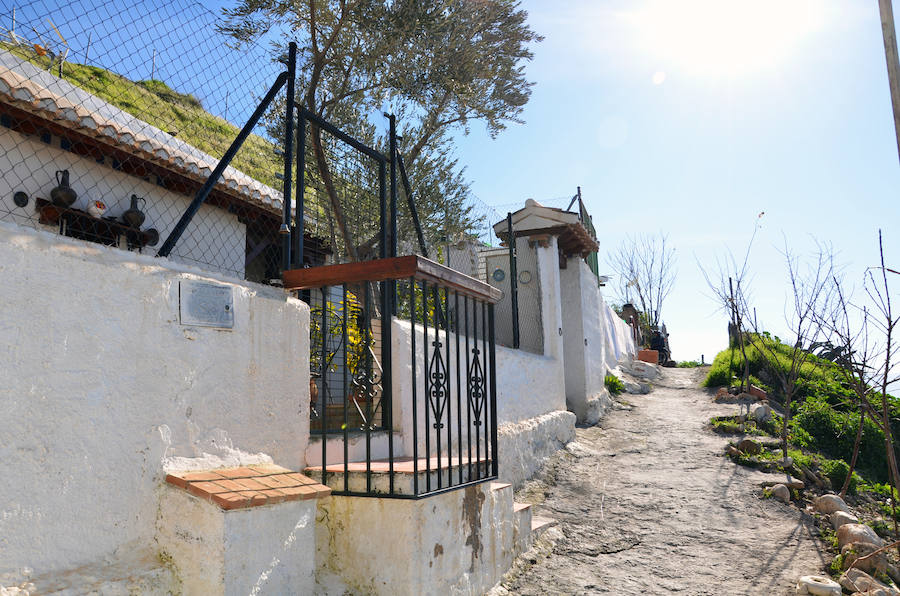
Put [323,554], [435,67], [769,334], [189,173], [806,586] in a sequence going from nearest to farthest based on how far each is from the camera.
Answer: [323,554]
[806,586]
[189,173]
[435,67]
[769,334]

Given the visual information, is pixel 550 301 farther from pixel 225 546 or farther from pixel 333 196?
pixel 225 546

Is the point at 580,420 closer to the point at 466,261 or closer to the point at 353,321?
the point at 466,261

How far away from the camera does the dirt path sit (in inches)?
179

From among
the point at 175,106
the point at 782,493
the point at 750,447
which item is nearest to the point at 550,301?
the point at 750,447

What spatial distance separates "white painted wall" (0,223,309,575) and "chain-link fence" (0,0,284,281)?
1.26 m

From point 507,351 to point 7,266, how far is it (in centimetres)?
544

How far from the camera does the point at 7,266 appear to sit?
2.10 metres

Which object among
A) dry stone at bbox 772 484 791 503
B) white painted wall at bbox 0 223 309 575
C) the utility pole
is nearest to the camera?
white painted wall at bbox 0 223 309 575

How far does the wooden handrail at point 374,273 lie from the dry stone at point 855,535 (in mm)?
4383

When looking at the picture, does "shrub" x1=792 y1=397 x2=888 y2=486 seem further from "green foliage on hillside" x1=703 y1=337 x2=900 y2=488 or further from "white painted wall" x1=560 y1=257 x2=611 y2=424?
"white painted wall" x1=560 y1=257 x2=611 y2=424

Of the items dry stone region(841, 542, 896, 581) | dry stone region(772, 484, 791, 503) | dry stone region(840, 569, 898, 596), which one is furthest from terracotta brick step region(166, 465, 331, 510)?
dry stone region(772, 484, 791, 503)

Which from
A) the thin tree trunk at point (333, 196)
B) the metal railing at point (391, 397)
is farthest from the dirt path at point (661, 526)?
the thin tree trunk at point (333, 196)

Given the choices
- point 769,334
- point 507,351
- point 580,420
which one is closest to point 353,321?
point 507,351

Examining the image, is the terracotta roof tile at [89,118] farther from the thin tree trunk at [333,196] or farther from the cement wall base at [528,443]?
the cement wall base at [528,443]
